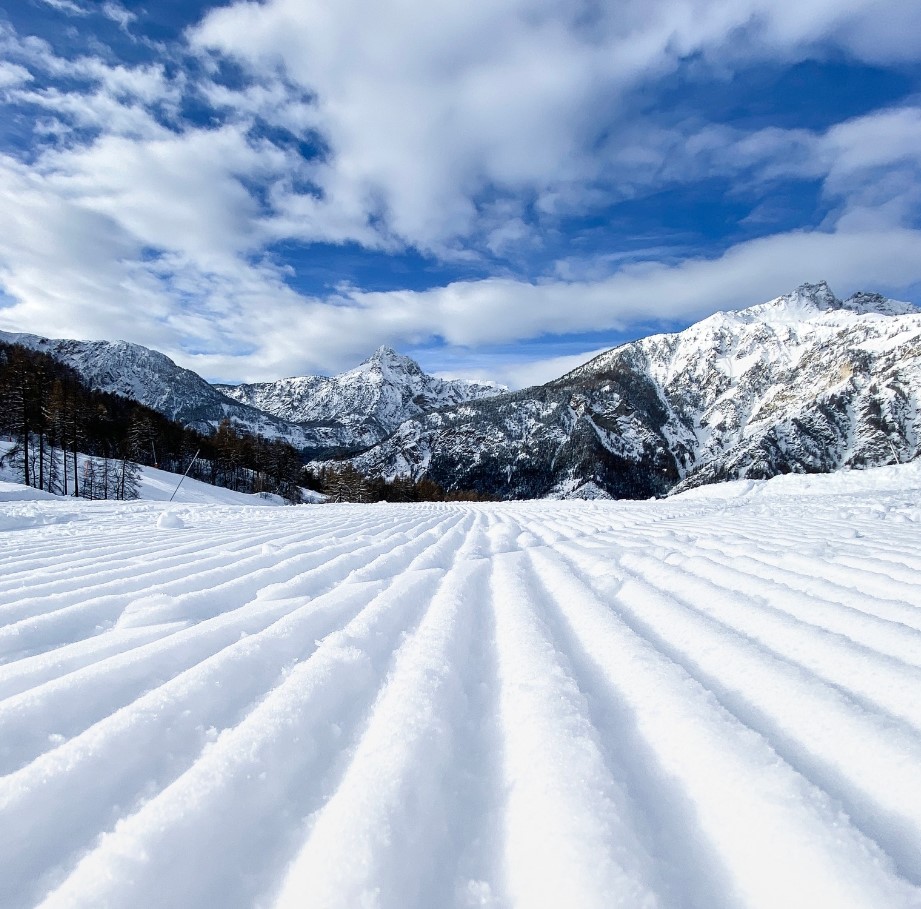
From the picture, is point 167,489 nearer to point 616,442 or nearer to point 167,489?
point 167,489

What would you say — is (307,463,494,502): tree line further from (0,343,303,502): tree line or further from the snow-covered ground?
the snow-covered ground

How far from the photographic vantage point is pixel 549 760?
1196 millimetres

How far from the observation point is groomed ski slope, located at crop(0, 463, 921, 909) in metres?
0.88

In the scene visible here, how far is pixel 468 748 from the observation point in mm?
1343

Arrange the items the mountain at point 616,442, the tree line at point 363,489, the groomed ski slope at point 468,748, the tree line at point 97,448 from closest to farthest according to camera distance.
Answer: the groomed ski slope at point 468,748 → the tree line at point 97,448 → the tree line at point 363,489 → the mountain at point 616,442

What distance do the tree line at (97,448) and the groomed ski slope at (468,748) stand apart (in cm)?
2671

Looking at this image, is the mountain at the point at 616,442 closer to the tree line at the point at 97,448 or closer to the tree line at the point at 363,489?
the tree line at the point at 363,489

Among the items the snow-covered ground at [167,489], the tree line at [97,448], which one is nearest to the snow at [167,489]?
the snow-covered ground at [167,489]

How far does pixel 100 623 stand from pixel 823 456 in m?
209

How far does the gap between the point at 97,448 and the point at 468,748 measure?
62.8m

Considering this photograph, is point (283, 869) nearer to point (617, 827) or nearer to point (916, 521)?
point (617, 827)

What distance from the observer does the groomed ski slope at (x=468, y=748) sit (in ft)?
2.90

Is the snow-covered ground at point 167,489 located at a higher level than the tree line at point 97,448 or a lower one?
lower

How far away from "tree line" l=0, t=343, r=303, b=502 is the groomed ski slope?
26.7 metres
